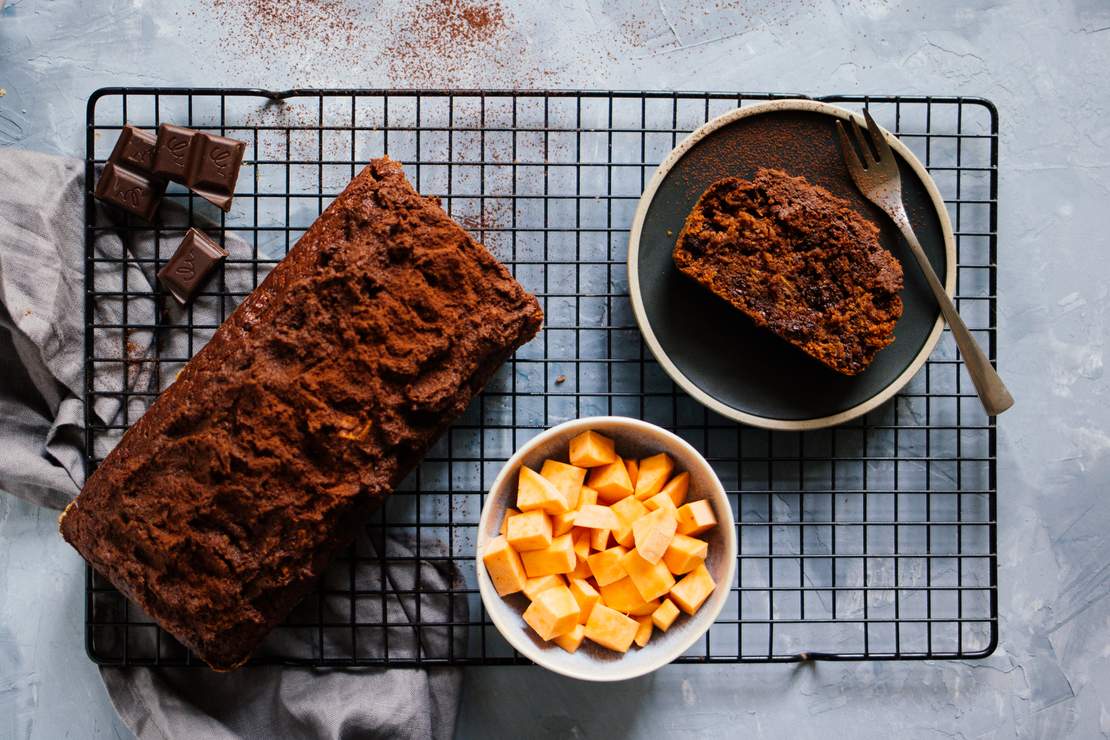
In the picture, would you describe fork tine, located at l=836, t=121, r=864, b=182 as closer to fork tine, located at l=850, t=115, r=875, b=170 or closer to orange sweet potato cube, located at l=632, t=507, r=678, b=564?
fork tine, located at l=850, t=115, r=875, b=170

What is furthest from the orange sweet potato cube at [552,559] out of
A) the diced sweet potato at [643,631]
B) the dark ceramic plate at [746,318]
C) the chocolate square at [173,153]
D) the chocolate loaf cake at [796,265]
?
the chocolate square at [173,153]

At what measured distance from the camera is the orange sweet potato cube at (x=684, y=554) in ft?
6.61

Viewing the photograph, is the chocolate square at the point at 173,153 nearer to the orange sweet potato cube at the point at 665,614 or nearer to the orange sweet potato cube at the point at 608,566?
the orange sweet potato cube at the point at 608,566

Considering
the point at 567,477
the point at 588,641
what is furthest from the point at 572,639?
the point at 567,477

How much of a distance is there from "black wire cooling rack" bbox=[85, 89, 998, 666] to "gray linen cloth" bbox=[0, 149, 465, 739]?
0.04 feet

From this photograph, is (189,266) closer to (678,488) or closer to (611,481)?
(611,481)

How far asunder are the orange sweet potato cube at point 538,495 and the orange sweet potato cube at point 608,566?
0.14 metres

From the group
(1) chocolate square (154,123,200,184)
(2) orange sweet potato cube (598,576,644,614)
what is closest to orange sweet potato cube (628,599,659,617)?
(2) orange sweet potato cube (598,576,644,614)

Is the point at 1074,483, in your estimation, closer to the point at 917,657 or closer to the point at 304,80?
the point at 917,657

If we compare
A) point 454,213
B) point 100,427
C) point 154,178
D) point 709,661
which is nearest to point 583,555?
point 709,661

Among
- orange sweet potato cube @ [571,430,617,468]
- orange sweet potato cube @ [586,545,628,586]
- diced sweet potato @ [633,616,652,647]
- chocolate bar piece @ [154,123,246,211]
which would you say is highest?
chocolate bar piece @ [154,123,246,211]

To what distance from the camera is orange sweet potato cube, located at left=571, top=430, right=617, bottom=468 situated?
206 centimetres

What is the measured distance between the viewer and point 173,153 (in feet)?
7.12

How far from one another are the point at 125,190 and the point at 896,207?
6.54 ft
